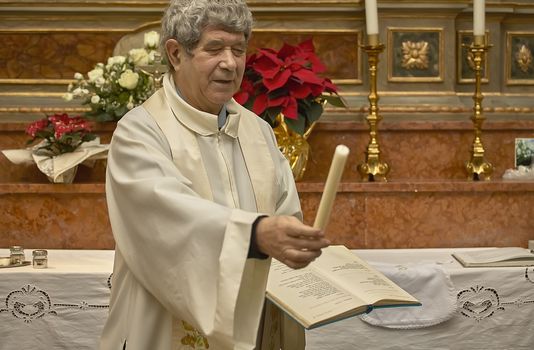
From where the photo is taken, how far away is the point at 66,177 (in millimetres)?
4441

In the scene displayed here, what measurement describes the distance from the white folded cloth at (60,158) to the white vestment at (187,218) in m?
1.67

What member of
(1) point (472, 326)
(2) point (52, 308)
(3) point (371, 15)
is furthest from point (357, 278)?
(3) point (371, 15)

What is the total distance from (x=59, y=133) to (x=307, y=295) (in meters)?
2.16

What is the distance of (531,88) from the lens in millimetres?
5641

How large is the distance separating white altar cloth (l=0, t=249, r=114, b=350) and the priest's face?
1287 millimetres

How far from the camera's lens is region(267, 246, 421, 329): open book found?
8.25 feet

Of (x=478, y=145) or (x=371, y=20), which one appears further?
(x=478, y=145)

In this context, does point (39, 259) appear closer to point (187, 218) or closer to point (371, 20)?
point (187, 218)

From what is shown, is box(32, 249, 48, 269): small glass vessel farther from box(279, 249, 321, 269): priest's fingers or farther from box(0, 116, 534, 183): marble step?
box(279, 249, 321, 269): priest's fingers

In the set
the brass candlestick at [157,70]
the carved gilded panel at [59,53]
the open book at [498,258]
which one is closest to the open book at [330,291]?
the open book at [498,258]

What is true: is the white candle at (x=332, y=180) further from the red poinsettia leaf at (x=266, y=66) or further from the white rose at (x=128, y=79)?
the white rose at (x=128, y=79)

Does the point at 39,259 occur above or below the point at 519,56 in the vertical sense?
below

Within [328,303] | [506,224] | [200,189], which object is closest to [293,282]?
[328,303]

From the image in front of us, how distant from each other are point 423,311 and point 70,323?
1347 millimetres
